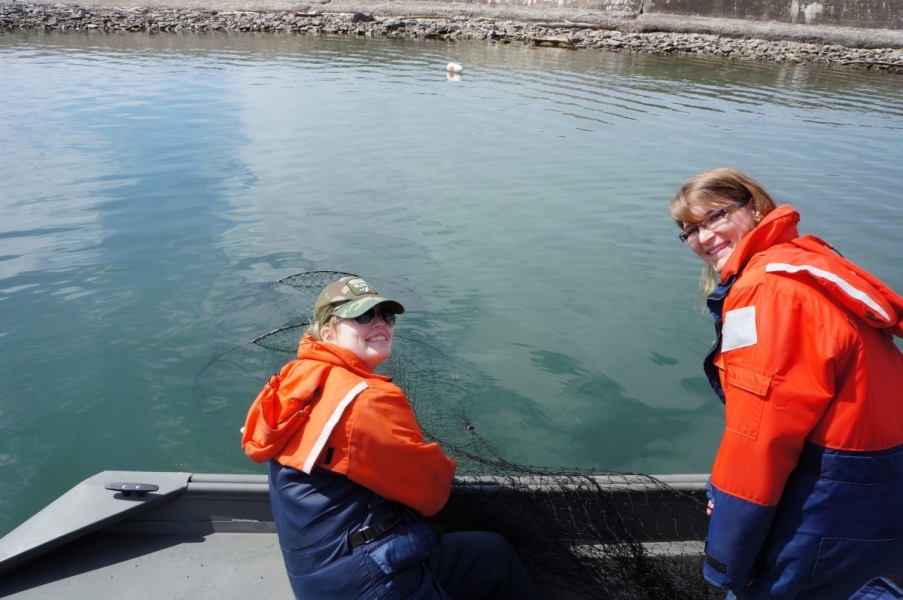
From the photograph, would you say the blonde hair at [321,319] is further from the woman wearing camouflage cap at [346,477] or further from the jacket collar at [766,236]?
the jacket collar at [766,236]

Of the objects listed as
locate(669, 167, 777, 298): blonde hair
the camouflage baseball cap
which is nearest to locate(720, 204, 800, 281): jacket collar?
locate(669, 167, 777, 298): blonde hair

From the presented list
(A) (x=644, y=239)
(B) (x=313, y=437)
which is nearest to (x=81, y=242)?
(A) (x=644, y=239)

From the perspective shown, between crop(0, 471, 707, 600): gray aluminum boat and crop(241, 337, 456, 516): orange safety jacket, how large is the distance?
1.00m

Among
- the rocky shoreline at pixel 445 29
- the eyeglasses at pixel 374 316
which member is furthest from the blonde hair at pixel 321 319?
the rocky shoreline at pixel 445 29

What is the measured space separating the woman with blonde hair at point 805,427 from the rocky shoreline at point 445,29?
3325 centimetres

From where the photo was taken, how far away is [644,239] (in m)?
10.3

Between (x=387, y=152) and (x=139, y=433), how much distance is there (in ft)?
31.4

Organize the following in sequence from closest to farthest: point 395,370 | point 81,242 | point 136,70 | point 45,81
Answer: point 395,370, point 81,242, point 45,81, point 136,70

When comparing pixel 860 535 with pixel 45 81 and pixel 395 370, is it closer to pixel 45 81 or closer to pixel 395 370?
pixel 395 370

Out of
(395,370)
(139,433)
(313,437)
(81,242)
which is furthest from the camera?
(81,242)

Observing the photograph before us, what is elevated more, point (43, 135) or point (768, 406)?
point (768, 406)

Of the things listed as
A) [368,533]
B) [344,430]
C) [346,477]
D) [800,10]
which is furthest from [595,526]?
[800,10]

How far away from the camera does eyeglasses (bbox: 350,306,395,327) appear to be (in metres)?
2.94

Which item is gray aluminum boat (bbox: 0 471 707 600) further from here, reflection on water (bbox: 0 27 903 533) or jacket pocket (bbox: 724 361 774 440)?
reflection on water (bbox: 0 27 903 533)
